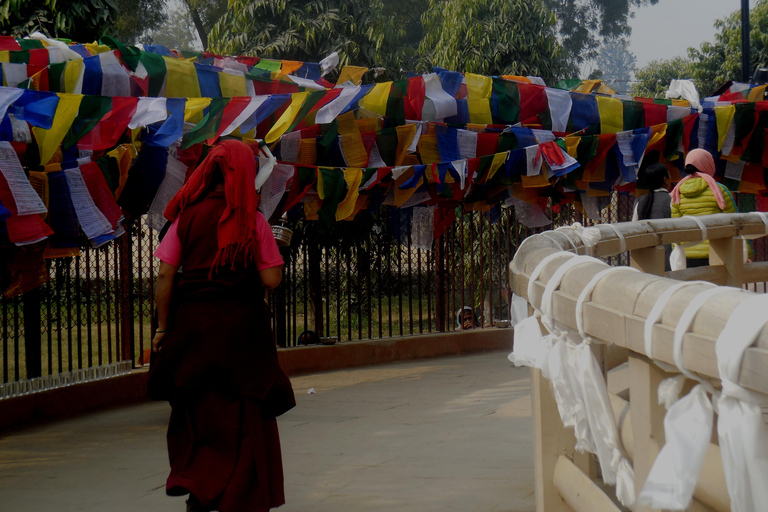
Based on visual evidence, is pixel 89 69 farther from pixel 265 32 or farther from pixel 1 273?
pixel 265 32

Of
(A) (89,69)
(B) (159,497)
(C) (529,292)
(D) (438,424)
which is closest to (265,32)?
(A) (89,69)

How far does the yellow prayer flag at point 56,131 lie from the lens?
16.4 ft

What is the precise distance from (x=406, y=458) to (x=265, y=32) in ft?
39.4

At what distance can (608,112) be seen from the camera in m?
8.14

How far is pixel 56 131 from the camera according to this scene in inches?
→ 197

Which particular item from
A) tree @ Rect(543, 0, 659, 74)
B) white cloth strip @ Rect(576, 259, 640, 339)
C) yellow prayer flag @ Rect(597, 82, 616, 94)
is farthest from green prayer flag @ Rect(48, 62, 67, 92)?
tree @ Rect(543, 0, 659, 74)

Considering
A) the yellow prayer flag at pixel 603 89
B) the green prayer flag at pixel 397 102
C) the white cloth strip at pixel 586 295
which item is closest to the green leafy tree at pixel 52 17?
the green prayer flag at pixel 397 102

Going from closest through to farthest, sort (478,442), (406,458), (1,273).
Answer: (406,458)
(478,442)
(1,273)

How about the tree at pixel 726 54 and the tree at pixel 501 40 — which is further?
the tree at pixel 726 54

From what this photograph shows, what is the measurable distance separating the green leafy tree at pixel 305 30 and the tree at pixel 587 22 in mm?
18899

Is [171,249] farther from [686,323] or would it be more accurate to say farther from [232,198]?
[686,323]

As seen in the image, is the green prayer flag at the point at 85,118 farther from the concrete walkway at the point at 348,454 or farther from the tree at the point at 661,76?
the tree at the point at 661,76

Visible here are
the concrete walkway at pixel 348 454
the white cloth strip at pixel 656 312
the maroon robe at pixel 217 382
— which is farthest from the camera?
the concrete walkway at pixel 348 454

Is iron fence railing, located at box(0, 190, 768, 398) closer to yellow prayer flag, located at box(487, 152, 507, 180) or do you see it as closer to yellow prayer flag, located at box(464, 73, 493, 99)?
yellow prayer flag, located at box(487, 152, 507, 180)
